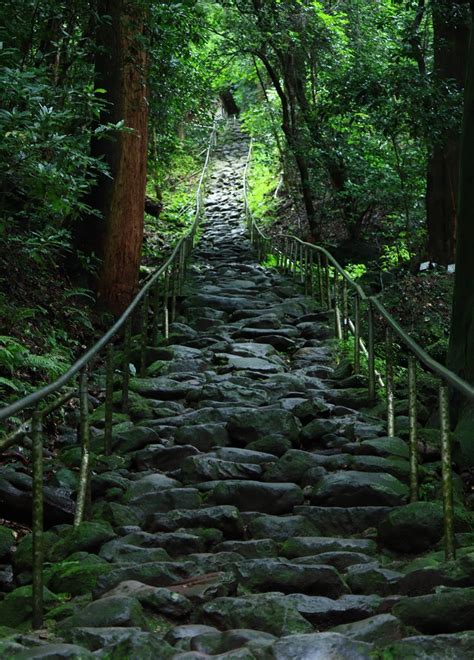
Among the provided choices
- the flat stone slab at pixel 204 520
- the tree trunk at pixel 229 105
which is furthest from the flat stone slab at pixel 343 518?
the tree trunk at pixel 229 105

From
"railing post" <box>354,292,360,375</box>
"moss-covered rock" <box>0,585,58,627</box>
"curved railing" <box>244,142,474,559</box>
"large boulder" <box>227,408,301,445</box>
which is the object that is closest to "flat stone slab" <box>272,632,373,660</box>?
"curved railing" <box>244,142,474,559</box>

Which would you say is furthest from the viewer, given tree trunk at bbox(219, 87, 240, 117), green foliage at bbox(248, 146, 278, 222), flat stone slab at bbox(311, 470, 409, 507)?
tree trunk at bbox(219, 87, 240, 117)

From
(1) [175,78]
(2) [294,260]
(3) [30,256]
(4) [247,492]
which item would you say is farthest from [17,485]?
(2) [294,260]

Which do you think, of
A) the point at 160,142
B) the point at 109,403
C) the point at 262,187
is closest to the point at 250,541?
the point at 109,403

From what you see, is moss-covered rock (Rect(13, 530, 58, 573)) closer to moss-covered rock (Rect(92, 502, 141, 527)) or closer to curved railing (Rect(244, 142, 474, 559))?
moss-covered rock (Rect(92, 502, 141, 527))

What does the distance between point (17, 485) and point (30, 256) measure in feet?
14.4

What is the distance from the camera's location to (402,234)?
16656 mm

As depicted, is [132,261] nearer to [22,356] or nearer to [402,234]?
[22,356]

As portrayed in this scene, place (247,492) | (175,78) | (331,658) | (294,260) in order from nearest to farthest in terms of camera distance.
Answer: (331,658) → (247,492) → (175,78) → (294,260)

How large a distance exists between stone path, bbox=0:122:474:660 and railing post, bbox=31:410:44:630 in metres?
0.14

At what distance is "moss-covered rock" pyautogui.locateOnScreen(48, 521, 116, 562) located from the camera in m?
4.90

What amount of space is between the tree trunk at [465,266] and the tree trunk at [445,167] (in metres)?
5.41

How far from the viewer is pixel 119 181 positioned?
11.4 metres

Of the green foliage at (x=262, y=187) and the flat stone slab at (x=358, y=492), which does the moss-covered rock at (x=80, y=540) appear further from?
the green foliage at (x=262, y=187)
